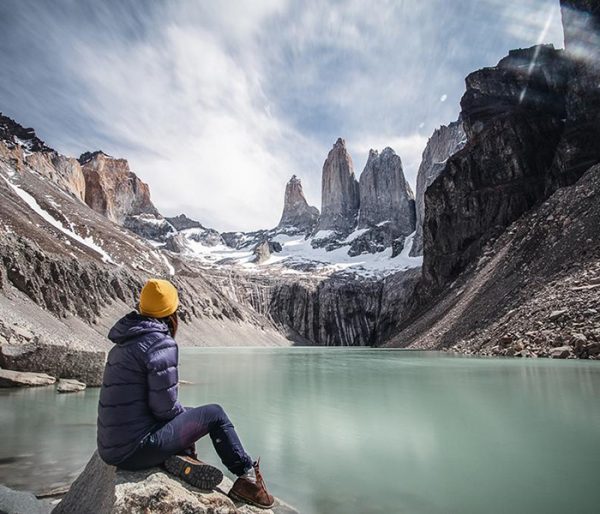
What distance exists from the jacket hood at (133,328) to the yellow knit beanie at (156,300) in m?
0.09

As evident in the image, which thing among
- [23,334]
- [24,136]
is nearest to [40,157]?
[24,136]

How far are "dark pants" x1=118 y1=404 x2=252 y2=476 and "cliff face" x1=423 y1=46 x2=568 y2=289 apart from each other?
193ft

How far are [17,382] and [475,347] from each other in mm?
28572

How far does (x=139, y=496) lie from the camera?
3496mm

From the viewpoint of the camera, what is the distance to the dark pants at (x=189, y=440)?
12.8 ft

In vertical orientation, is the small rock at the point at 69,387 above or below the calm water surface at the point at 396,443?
above

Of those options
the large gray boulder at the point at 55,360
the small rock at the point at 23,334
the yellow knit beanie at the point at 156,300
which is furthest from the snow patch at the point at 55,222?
the yellow knit beanie at the point at 156,300

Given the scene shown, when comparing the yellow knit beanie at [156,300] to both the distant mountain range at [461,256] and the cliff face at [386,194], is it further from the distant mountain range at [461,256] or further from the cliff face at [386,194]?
the cliff face at [386,194]

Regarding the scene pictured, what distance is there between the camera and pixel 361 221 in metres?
196

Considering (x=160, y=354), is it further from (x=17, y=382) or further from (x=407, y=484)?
(x=17, y=382)

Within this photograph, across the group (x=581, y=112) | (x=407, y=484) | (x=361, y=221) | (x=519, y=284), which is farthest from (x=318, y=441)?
(x=361, y=221)

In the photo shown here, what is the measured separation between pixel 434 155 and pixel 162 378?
152422 mm

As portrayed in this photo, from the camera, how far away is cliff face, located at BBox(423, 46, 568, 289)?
5859 cm

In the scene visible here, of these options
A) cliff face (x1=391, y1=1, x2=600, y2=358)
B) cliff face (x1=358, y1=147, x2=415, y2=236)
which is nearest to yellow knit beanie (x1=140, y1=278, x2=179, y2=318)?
cliff face (x1=391, y1=1, x2=600, y2=358)
